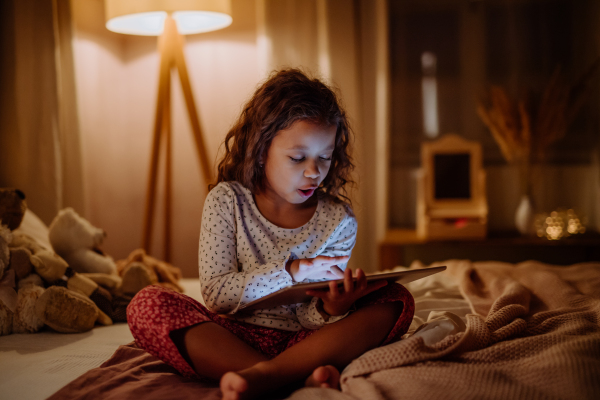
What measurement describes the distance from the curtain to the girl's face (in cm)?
127

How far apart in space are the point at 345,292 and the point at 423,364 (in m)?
0.17

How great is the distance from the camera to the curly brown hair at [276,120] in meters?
1.15

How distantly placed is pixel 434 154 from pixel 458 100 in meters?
0.40

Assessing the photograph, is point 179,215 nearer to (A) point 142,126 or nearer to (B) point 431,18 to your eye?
(A) point 142,126

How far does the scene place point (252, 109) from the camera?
1.25 m

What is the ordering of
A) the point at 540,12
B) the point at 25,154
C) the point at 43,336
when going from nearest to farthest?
the point at 43,336 → the point at 25,154 → the point at 540,12

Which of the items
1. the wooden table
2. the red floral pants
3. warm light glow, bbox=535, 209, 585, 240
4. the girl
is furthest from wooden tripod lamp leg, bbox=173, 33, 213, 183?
warm light glow, bbox=535, 209, 585, 240

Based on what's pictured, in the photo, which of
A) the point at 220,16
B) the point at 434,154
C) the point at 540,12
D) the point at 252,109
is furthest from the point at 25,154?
the point at 540,12

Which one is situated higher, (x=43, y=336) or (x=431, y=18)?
(x=431, y=18)

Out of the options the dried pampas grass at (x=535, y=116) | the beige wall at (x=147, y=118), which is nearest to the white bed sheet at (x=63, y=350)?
the dried pampas grass at (x=535, y=116)

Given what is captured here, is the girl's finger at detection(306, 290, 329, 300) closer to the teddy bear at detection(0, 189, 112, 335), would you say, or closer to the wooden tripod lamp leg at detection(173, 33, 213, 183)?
the teddy bear at detection(0, 189, 112, 335)

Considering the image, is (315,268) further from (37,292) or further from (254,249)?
(37,292)

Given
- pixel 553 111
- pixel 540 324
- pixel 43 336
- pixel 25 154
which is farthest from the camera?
pixel 553 111

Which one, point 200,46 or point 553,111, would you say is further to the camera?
point 200,46
